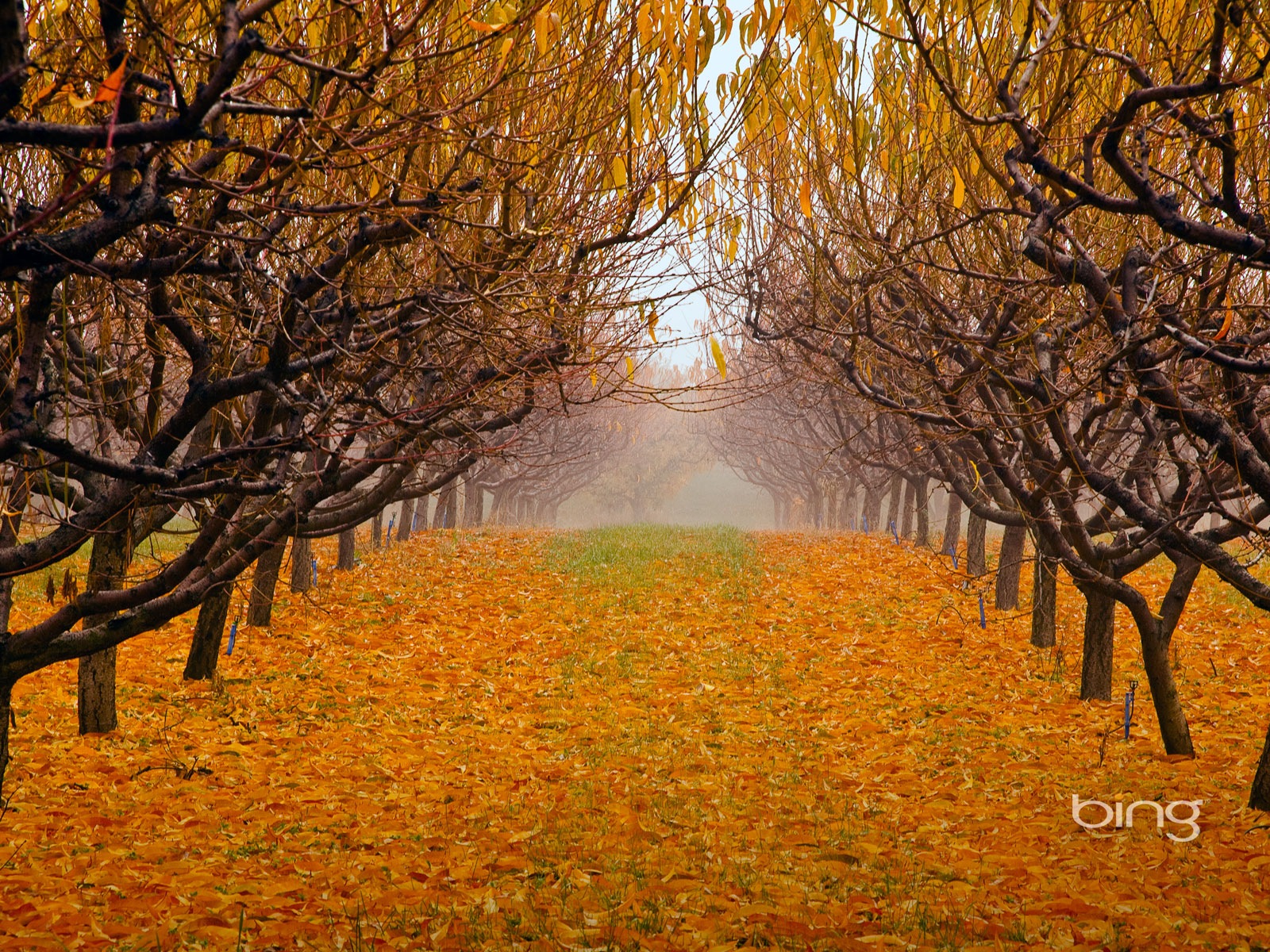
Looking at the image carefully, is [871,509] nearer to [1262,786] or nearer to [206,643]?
[206,643]

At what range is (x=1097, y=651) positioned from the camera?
29.0 feet

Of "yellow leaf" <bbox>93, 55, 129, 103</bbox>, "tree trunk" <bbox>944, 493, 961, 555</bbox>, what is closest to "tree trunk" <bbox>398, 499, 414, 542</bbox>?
"tree trunk" <bbox>944, 493, 961, 555</bbox>

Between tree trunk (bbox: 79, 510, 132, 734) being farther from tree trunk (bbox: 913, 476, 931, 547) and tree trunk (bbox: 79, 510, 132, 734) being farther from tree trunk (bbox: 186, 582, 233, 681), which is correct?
tree trunk (bbox: 913, 476, 931, 547)

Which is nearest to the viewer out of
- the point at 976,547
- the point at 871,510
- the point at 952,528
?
the point at 976,547

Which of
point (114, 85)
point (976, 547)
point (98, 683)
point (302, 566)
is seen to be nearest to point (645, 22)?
point (114, 85)

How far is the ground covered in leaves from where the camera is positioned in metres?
4.44

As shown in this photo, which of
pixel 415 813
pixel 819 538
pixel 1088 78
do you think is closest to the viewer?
pixel 1088 78

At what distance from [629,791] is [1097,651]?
5176 millimetres

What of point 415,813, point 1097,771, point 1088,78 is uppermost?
point 1088,78

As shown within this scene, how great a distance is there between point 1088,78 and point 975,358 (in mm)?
2185

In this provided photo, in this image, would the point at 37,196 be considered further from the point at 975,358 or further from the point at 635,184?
the point at 975,358

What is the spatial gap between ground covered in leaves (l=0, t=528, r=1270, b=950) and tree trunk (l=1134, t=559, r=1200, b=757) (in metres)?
0.20

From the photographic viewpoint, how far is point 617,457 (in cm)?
4481

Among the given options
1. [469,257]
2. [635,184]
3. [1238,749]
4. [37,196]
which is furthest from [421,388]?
[1238,749]
